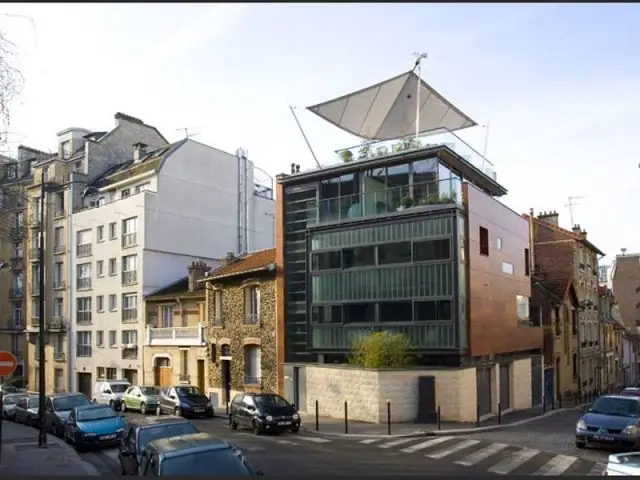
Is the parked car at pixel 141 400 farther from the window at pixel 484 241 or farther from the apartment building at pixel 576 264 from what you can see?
the apartment building at pixel 576 264

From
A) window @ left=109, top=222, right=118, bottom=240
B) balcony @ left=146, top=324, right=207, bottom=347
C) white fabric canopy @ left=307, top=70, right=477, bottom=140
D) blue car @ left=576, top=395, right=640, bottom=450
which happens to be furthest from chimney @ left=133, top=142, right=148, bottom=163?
blue car @ left=576, top=395, right=640, bottom=450

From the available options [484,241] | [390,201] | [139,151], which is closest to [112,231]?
[139,151]

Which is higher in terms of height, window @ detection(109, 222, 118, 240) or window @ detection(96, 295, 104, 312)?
window @ detection(109, 222, 118, 240)

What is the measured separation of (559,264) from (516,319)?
514 inches

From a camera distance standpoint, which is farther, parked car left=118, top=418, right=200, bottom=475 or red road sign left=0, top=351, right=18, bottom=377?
red road sign left=0, top=351, right=18, bottom=377

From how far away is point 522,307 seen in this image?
33.6 metres

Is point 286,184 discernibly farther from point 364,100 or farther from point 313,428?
point 313,428

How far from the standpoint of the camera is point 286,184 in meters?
31.1

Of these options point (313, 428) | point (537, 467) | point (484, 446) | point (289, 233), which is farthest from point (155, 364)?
point (537, 467)

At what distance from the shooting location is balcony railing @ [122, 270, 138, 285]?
41750mm

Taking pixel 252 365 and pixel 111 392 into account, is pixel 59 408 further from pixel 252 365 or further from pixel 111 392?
pixel 252 365

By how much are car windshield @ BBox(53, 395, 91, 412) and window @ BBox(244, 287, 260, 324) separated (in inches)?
363

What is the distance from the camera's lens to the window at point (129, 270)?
41906 mm

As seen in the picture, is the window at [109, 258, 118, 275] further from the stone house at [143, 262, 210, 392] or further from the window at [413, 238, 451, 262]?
the window at [413, 238, 451, 262]
